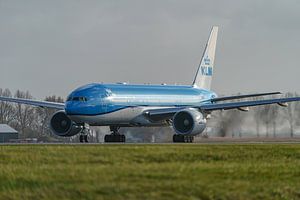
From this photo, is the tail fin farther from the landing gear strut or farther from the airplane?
the landing gear strut

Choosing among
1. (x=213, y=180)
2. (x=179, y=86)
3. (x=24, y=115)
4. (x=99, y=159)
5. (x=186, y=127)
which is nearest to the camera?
(x=213, y=180)

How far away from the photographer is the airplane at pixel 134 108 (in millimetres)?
62219

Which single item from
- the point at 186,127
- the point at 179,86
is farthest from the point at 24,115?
the point at 186,127

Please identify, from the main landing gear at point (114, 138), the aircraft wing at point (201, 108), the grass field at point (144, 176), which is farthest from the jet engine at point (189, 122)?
the grass field at point (144, 176)

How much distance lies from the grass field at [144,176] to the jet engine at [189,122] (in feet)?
90.1

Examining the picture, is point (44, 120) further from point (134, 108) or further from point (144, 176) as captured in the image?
point (144, 176)

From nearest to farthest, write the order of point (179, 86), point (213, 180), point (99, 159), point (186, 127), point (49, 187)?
point (49, 187), point (213, 180), point (99, 159), point (186, 127), point (179, 86)

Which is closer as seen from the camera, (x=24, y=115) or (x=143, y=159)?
(x=143, y=159)

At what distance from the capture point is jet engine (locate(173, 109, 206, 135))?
62.0m

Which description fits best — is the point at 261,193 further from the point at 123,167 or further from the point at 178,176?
the point at 123,167

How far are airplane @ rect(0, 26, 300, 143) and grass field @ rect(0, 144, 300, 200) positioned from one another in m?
27.8

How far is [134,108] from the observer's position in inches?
2566

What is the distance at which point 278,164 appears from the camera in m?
31.7

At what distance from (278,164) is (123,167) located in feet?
23.7
